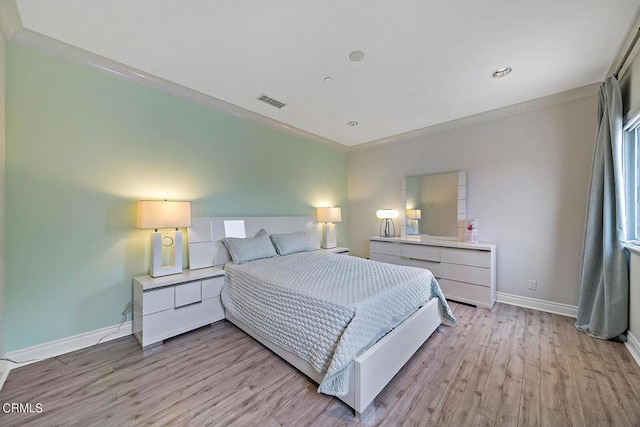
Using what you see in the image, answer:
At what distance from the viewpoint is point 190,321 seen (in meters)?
2.47

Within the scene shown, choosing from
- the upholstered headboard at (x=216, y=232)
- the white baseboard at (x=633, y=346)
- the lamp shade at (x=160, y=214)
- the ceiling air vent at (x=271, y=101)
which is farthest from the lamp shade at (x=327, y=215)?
the white baseboard at (x=633, y=346)

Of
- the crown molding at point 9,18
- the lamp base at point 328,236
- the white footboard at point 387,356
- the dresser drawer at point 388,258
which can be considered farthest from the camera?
the lamp base at point 328,236

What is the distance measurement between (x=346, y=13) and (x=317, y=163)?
285 cm

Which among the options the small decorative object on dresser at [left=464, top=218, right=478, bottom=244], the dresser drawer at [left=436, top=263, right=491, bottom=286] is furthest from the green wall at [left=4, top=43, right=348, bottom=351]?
the small decorative object on dresser at [left=464, top=218, right=478, bottom=244]

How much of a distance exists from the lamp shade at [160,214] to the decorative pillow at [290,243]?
4.03ft

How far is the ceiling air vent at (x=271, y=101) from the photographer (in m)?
2.95

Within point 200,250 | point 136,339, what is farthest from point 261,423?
point 200,250

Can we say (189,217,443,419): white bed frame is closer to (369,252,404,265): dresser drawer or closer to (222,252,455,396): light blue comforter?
(222,252,455,396): light blue comforter

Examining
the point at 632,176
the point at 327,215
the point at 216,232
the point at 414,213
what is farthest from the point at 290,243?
the point at 632,176

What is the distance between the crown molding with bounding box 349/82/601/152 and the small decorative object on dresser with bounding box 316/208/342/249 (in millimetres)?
1628

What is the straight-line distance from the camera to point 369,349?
62.4 inches

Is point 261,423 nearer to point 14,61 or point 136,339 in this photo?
point 136,339

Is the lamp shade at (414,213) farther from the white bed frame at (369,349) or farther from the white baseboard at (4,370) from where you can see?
the white baseboard at (4,370)

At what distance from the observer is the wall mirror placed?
11.9 ft
